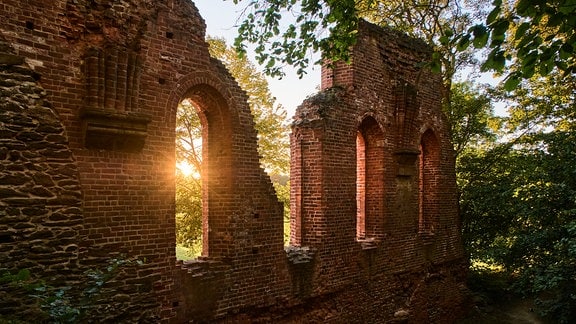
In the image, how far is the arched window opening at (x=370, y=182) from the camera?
34.8 ft

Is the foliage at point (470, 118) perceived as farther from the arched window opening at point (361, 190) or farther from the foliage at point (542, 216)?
the arched window opening at point (361, 190)

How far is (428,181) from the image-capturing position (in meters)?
13.0

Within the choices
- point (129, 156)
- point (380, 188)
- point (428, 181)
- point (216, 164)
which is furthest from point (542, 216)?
Result: point (129, 156)

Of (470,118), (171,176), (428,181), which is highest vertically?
(470,118)

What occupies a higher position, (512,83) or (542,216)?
(512,83)

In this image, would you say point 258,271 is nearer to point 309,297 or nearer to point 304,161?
point 309,297

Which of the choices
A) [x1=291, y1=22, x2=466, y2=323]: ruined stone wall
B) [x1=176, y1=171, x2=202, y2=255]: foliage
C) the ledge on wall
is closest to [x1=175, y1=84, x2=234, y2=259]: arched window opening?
the ledge on wall

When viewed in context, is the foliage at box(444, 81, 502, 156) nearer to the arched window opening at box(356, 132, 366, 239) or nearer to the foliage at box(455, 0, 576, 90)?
the arched window opening at box(356, 132, 366, 239)

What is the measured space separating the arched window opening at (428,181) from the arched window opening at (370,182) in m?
2.69

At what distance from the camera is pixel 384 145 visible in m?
10.7

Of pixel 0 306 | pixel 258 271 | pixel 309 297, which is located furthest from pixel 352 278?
pixel 0 306

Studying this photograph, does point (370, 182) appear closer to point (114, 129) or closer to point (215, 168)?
point (215, 168)

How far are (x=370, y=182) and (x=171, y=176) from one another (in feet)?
18.7

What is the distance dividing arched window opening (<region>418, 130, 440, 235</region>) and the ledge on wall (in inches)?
356
